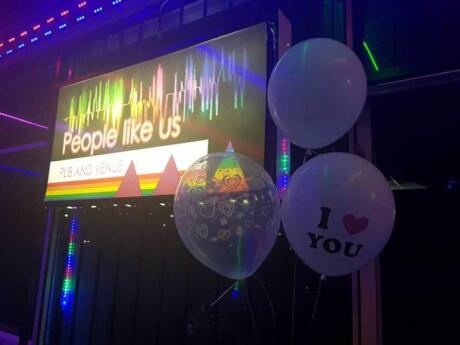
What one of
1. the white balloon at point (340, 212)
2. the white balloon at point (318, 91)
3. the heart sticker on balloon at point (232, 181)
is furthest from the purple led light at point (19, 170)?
the white balloon at point (340, 212)

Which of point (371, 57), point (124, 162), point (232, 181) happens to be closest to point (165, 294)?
point (124, 162)

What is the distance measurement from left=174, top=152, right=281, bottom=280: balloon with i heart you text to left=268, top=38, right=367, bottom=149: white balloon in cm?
28

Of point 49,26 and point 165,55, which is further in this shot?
point 49,26

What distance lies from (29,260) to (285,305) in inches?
109

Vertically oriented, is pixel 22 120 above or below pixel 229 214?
above

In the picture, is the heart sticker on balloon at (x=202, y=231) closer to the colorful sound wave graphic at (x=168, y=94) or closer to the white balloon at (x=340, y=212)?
the white balloon at (x=340, y=212)

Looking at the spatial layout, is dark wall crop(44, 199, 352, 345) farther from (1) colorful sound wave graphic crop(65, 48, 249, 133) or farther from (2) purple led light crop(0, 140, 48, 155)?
(2) purple led light crop(0, 140, 48, 155)

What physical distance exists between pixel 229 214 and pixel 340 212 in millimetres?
427

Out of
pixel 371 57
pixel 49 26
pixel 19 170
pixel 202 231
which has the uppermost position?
pixel 49 26

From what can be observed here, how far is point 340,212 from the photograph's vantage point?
1.42 m

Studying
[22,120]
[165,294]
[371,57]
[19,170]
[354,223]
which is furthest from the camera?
[19,170]

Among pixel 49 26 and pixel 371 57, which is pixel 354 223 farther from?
pixel 49 26

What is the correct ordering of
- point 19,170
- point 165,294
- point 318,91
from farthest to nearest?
point 19,170, point 165,294, point 318,91

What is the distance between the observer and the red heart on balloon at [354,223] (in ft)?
4.63
